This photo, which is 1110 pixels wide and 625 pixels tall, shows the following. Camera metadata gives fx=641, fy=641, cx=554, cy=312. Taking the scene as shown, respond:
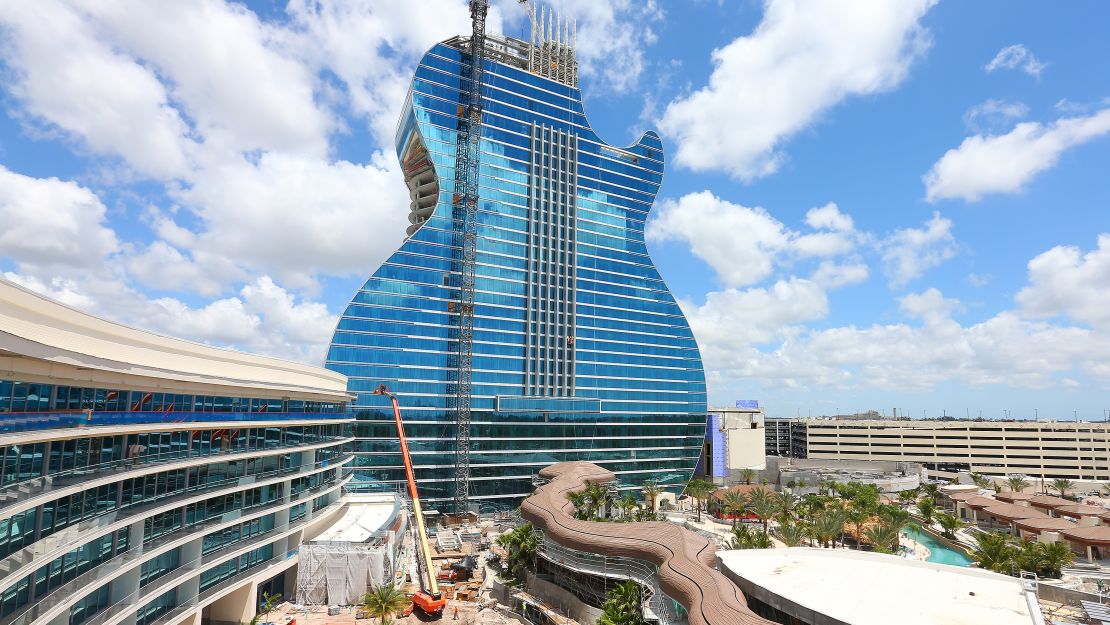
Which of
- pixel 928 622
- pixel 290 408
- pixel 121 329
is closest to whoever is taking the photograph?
pixel 928 622

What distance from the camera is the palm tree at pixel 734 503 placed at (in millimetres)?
93562

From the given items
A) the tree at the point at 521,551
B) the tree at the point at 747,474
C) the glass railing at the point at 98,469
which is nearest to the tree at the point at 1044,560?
the tree at the point at 521,551

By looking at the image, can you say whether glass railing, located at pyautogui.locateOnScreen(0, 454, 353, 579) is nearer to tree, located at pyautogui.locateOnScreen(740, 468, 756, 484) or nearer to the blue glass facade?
the blue glass facade

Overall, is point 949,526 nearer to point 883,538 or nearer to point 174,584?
point 883,538

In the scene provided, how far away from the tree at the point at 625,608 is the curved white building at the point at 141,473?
90.1 ft

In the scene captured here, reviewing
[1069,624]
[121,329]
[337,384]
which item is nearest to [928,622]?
[1069,624]

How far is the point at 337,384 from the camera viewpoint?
7488cm

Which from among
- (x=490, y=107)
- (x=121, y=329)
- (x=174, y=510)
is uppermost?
(x=490, y=107)

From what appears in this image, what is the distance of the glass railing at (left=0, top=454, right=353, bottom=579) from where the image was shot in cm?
2792

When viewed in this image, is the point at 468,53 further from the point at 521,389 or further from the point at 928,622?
the point at 928,622

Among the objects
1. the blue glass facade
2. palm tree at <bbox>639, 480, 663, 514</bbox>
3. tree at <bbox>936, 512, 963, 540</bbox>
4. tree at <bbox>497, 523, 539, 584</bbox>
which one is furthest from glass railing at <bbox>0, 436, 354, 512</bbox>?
tree at <bbox>936, 512, 963, 540</bbox>

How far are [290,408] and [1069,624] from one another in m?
59.6

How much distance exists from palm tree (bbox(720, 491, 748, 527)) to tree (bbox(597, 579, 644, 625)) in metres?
54.1

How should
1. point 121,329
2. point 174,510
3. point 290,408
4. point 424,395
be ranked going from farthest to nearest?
point 424,395 → point 290,408 → point 174,510 → point 121,329
